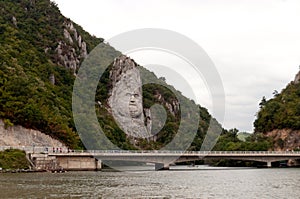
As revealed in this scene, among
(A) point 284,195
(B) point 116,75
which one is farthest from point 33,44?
(A) point 284,195

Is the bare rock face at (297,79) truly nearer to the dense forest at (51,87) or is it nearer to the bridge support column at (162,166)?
the dense forest at (51,87)

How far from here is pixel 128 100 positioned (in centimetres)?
15975

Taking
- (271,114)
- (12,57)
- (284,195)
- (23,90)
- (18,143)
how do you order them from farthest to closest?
(271,114) → (12,57) → (23,90) → (18,143) → (284,195)

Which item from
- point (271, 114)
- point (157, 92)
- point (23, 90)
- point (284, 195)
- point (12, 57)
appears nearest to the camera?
point (284, 195)

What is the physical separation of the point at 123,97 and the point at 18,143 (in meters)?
79.9

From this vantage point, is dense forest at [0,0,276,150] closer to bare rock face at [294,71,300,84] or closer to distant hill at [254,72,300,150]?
distant hill at [254,72,300,150]

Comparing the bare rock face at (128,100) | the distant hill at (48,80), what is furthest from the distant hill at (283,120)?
the bare rock face at (128,100)

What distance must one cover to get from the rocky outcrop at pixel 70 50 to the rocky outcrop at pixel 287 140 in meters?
69.1

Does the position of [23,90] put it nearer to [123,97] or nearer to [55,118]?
[55,118]

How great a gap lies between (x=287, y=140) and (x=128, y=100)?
49.4 meters

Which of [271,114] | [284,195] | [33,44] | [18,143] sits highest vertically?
[33,44]

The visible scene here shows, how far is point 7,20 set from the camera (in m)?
162

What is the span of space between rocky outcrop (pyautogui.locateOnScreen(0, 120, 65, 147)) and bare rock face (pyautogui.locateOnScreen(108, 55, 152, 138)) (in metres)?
55.3

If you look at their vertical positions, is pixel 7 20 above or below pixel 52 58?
above
